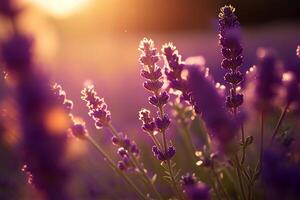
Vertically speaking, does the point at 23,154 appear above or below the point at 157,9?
below

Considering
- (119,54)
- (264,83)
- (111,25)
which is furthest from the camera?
(111,25)

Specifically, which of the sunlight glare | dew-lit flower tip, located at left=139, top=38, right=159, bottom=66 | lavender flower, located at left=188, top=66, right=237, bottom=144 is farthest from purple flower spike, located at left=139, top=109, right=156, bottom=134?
lavender flower, located at left=188, top=66, right=237, bottom=144

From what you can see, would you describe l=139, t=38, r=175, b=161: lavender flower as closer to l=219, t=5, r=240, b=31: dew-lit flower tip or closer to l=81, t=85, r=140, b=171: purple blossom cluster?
l=81, t=85, r=140, b=171: purple blossom cluster

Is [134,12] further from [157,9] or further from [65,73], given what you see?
[65,73]

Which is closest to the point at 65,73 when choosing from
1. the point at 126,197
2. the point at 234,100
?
the point at 126,197

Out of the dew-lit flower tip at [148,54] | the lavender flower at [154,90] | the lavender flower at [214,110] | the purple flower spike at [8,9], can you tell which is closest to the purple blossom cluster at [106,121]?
the lavender flower at [154,90]

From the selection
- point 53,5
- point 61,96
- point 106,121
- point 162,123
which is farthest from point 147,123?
point 53,5

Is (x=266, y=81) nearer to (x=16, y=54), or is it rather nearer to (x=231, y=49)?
(x=16, y=54)
